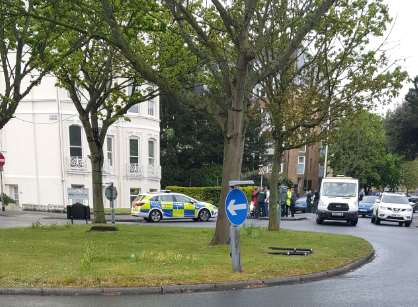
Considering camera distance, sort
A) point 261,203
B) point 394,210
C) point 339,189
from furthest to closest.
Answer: point 261,203, point 394,210, point 339,189

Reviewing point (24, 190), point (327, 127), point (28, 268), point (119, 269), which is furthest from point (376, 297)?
point (24, 190)

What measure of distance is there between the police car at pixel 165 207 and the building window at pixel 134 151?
1112cm

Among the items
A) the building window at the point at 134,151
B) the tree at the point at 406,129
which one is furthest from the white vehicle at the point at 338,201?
the building window at the point at 134,151

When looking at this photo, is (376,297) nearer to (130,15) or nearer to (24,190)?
(130,15)

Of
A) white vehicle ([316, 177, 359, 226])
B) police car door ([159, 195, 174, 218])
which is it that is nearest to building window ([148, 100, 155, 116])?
police car door ([159, 195, 174, 218])

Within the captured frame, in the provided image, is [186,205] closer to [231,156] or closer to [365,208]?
[231,156]

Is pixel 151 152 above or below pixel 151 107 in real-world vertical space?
below

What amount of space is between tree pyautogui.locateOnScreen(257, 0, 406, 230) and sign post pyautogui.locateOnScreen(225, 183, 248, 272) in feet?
26.6

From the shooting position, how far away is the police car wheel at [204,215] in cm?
2782

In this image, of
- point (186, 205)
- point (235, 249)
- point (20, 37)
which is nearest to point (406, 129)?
point (186, 205)

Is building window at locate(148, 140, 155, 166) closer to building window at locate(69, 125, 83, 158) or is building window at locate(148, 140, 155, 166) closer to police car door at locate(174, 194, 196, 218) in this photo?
building window at locate(69, 125, 83, 158)

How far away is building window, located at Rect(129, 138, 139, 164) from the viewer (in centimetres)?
3778

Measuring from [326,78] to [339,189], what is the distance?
32.9ft

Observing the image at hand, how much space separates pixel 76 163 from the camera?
34.2m
